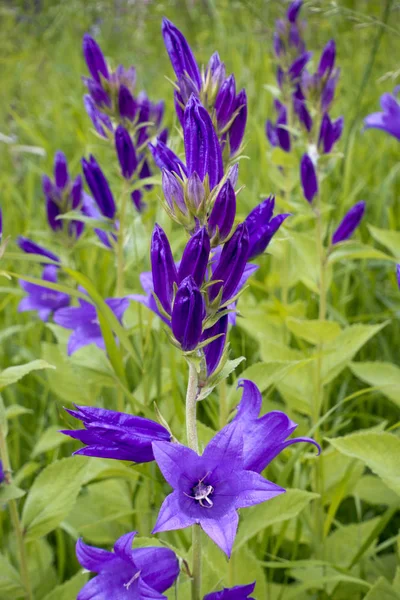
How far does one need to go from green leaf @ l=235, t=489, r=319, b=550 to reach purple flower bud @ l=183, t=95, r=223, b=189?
81 cm

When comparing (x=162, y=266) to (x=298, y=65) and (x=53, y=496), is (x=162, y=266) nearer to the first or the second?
(x=53, y=496)

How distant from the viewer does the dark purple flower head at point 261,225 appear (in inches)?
58.9

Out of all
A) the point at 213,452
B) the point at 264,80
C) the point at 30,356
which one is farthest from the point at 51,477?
the point at 264,80

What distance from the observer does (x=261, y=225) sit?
1.53 m

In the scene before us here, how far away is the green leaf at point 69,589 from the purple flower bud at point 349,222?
58.7 inches

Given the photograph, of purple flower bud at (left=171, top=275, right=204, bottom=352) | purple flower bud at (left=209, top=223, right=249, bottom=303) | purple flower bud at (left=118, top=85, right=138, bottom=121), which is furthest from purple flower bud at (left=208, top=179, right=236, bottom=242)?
purple flower bud at (left=118, top=85, right=138, bottom=121)

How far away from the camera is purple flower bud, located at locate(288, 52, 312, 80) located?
286 centimetres

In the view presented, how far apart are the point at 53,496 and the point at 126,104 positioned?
4.56ft

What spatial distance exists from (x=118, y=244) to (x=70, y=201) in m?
0.45

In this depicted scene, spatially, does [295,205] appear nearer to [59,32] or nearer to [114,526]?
[114,526]

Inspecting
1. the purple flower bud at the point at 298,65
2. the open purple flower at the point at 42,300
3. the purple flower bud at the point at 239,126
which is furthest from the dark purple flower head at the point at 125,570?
the purple flower bud at the point at 298,65

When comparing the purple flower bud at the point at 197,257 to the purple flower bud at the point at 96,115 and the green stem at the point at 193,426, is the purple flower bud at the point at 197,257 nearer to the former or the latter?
the green stem at the point at 193,426

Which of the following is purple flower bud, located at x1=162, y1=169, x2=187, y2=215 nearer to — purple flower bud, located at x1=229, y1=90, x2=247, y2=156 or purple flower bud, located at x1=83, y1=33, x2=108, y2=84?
purple flower bud, located at x1=229, y1=90, x2=247, y2=156

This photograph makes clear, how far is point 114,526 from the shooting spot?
7.10 ft
